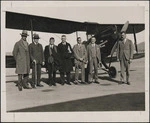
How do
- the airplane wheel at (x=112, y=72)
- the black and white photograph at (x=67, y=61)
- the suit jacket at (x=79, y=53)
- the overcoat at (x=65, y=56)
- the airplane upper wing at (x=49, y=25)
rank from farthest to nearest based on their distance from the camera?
the airplane wheel at (x=112, y=72) → the suit jacket at (x=79, y=53) → the overcoat at (x=65, y=56) → the airplane upper wing at (x=49, y=25) → the black and white photograph at (x=67, y=61)

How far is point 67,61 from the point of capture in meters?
8.30

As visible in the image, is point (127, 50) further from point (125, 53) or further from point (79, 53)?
point (79, 53)

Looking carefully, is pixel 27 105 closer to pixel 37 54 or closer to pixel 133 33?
pixel 37 54

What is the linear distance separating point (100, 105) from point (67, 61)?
2477 mm

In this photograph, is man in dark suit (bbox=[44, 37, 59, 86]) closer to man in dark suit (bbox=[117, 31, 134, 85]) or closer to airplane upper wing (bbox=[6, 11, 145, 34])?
airplane upper wing (bbox=[6, 11, 145, 34])

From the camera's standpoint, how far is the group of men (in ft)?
25.0

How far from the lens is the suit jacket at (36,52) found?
310 inches

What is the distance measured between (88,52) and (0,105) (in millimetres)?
3331

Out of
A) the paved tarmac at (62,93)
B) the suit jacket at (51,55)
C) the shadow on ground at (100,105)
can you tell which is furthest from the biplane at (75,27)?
the shadow on ground at (100,105)

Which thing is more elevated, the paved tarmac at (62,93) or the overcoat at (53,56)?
the overcoat at (53,56)

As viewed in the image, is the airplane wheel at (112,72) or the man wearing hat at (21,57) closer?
the man wearing hat at (21,57)

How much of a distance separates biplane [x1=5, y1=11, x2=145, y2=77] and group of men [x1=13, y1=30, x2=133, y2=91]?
496mm

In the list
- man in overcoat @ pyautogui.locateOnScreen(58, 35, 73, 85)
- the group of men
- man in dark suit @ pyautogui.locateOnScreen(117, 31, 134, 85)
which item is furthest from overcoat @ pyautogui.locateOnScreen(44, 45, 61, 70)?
man in dark suit @ pyautogui.locateOnScreen(117, 31, 134, 85)

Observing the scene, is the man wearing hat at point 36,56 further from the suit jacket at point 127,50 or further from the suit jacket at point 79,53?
the suit jacket at point 127,50
